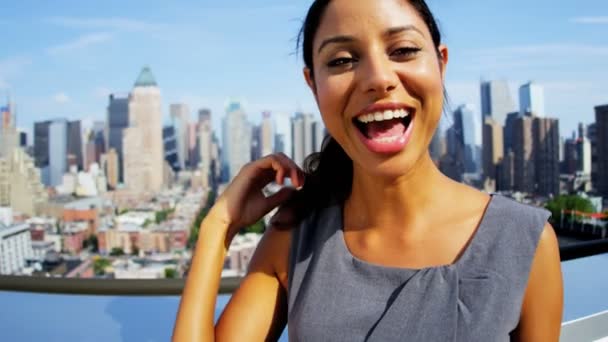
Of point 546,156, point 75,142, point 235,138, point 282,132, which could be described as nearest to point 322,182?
point 546,156

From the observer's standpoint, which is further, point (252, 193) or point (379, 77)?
point (252, 193)

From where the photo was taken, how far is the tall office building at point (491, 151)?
15.1 metres

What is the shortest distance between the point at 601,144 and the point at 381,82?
1292 centimetres

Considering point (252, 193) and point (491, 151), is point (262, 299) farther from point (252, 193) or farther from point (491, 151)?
point (491, 151)

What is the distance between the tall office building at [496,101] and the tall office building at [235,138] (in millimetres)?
14058

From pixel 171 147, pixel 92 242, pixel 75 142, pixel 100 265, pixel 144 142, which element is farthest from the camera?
pixel 171 147

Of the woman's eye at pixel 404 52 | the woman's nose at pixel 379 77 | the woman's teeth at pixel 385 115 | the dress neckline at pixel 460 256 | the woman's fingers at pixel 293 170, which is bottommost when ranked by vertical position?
the dress neckline at pixel 460 256

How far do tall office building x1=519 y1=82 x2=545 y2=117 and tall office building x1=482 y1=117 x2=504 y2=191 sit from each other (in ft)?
3.64

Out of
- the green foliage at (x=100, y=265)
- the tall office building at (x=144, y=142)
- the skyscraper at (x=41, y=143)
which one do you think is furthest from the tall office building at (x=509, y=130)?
the skyscraper at (x=41, y=143)

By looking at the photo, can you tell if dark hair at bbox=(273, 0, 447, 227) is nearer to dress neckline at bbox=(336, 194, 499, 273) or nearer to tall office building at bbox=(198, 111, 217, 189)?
dress neckline at bbox=(336, 194, 499, 273)

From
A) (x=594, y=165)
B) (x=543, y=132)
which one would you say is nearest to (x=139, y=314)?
(x=594, y=165)

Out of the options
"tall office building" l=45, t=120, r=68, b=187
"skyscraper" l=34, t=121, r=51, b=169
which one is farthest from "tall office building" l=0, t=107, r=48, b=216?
"skyscraper" l=34, t=121, r=51, b=169

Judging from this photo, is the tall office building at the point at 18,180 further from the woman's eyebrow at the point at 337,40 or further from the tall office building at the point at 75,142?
the woman's eyebrow at the point at 337,40

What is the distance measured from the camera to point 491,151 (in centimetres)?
1609
